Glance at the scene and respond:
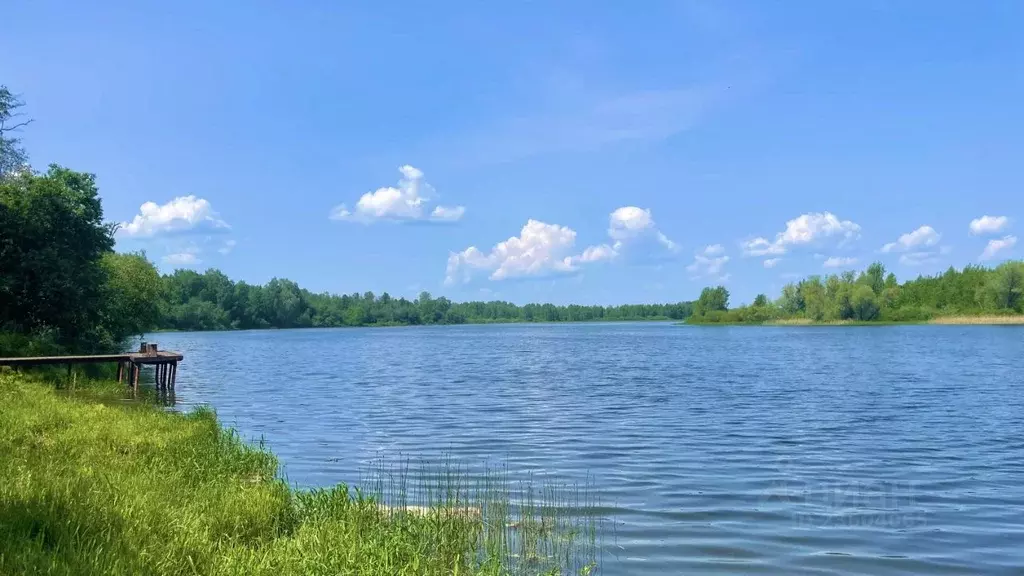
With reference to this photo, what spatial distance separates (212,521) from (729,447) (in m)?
14.8

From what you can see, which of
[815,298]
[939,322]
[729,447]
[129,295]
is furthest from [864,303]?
[729,447]

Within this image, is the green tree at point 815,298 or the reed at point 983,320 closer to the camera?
the reed at point 983,320

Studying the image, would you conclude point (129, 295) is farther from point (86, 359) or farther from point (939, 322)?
point (939, 322)

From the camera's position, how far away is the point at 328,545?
8625 millimetres

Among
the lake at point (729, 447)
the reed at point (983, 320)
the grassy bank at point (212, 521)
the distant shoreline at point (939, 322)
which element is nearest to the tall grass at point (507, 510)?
the grassy bank at point (212, 521)

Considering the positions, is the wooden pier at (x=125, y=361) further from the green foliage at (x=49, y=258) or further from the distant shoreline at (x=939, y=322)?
the distant shoreline at (x=939, y=322)

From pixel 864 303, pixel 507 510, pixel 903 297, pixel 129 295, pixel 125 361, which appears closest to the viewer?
pixel 507 510

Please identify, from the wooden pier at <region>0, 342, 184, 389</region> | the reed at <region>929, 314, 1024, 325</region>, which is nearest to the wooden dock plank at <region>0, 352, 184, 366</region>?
the wooden pier at <region>0, 342, 184, 389</region>

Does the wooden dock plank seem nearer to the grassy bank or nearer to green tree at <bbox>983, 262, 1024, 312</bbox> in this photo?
the grassy bank

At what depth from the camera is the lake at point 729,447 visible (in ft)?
38.5

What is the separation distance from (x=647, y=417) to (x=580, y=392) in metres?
9.67

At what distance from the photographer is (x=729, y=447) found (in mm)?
20672

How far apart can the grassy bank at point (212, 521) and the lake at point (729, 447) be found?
1.66m

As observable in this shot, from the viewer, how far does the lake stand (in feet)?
38.5
